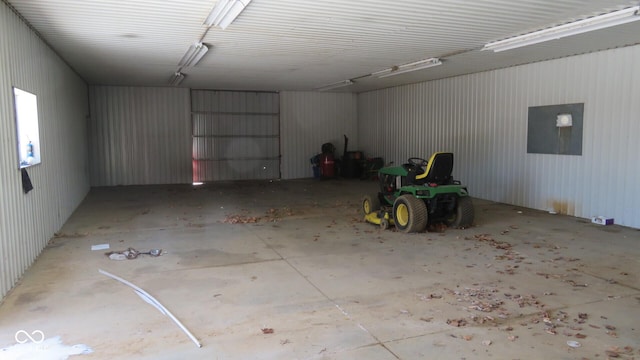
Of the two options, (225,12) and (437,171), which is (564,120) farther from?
(225,12)

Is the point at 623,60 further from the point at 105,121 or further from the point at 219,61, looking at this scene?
the point at 105,121

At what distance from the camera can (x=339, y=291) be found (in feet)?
15.3

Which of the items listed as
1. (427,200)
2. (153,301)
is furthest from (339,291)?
(427,200)

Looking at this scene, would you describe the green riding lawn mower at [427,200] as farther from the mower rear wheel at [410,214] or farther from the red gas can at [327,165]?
the red gas can at [327,165]

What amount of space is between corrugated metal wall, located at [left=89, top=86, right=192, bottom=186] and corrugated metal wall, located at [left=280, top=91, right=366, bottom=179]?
3223 millimetres

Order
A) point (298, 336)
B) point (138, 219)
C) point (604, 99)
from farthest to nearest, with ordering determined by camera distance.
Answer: point (138, 219)
point (604, 99)
point (298, 336)

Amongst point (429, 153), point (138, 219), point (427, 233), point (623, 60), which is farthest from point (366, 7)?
point (429, 153)

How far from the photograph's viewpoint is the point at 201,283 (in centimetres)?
491

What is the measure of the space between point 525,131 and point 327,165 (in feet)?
22.8

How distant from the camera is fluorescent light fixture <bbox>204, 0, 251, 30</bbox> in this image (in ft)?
16.6

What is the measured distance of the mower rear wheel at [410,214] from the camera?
7.05 metres

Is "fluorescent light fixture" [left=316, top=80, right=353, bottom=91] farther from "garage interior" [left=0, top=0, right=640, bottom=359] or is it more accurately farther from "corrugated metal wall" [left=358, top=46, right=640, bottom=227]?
"corrugated metal wall" [left=358, top=46, right=640, bottom=227]

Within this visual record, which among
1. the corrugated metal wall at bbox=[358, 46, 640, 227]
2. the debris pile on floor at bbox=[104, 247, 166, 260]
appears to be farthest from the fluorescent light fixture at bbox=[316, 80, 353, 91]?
the debris pile on floor at bbox=[104, 247, 166, 260]

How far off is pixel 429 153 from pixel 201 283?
890cm
